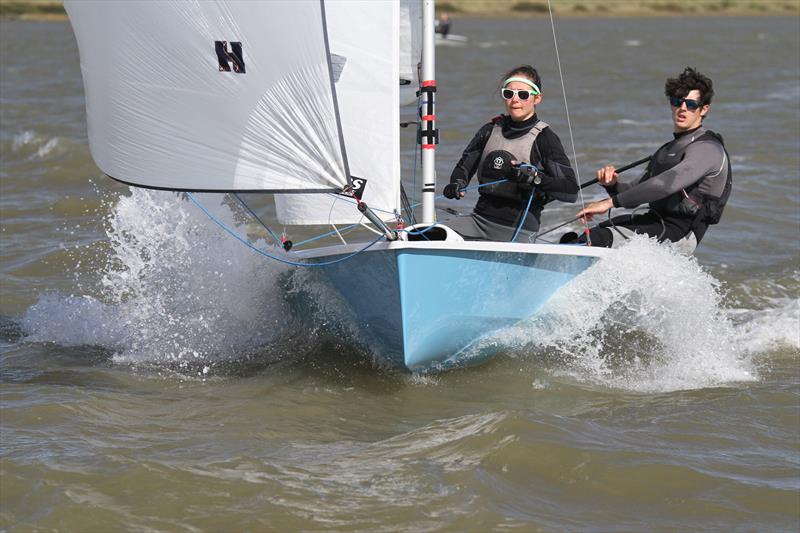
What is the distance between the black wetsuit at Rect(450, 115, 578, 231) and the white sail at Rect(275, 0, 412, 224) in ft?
2.40

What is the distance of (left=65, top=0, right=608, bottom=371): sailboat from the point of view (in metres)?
4.69

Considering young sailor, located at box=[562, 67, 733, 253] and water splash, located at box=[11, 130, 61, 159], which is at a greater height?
water splash, located at box=[11, 130, 61, 159]

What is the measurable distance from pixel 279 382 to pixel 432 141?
1.44 m

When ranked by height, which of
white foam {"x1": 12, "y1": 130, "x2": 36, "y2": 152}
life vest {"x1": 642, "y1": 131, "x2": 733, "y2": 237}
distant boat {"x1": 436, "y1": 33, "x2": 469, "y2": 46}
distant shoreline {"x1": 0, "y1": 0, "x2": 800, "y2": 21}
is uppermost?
distant shoreline {"x1": 0, "y1": 0, "x2": 800, "y2": 21}

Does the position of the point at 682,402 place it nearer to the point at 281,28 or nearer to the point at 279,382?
the point at 279,382

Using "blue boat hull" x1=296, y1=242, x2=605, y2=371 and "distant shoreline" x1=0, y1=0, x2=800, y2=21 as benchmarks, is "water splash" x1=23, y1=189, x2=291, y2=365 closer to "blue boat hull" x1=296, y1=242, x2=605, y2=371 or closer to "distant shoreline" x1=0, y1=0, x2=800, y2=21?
"blue boat hull" x1=296, y1=242, x2=605, y2=371

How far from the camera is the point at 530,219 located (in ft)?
19.3

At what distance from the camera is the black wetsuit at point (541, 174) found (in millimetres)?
5613

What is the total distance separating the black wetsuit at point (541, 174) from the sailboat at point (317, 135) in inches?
13.3

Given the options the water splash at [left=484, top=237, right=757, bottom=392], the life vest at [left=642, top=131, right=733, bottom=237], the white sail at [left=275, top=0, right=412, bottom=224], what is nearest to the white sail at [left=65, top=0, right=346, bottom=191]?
the white sail at [left=275, top=0, right=412, bottom=224]

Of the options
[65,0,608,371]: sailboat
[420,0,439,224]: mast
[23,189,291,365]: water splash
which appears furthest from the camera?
[23,189,291,365]: water splash

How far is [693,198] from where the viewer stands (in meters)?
5.96

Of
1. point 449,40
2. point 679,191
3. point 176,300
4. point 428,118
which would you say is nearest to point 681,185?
point 679,191

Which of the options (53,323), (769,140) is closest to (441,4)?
(769,140)
